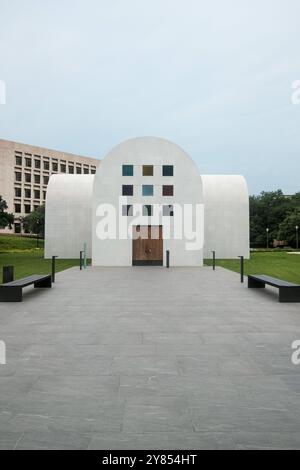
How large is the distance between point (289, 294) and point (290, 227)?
62.0 m

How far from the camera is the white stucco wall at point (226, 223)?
39.3 meters

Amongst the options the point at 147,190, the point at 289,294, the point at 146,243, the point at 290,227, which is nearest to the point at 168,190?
the point at 147,190

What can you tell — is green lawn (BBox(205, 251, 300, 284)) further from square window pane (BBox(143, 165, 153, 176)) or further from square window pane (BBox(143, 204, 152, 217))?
square window pane (BBox(143, 165, 153, 176))

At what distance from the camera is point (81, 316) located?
9688mm

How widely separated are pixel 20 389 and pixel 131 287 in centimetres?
1120

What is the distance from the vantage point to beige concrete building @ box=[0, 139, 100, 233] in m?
86.9

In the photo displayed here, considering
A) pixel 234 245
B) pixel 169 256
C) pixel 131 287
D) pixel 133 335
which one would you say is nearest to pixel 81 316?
pixel 133 335

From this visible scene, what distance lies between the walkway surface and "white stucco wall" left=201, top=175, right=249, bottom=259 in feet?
94.4

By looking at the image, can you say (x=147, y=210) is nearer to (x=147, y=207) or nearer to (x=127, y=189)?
(x=147, y=207)

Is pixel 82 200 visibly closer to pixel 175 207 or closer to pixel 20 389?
pixel 175 207

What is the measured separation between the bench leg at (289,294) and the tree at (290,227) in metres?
60.9

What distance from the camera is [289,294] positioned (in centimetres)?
1195

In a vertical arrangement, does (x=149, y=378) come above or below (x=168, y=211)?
below

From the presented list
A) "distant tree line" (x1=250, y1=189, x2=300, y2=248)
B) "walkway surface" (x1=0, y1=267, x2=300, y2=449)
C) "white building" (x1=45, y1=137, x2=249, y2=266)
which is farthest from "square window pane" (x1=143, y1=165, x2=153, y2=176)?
"distant tree line" (x1=250, y1=189, x2=300, y2=248)
